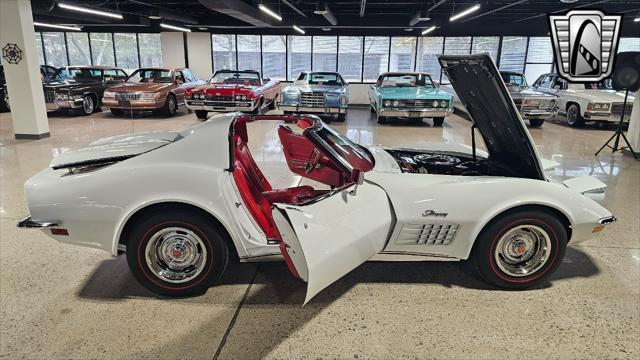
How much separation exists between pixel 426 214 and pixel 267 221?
109cm

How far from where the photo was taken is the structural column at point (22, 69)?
8.48 m

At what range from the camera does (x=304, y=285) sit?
120 inches

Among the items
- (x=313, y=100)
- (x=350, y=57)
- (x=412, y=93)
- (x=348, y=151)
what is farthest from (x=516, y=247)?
(x=350, y=57)

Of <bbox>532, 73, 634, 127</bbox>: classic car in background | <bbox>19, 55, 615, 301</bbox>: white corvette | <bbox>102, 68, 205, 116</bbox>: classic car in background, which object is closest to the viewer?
<bbox>19, 55, 615, 301</bbox>: white corvette

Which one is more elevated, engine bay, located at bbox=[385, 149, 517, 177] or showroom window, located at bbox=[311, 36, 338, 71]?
showroom window, located at bbox=[311, 36, 338, 71]

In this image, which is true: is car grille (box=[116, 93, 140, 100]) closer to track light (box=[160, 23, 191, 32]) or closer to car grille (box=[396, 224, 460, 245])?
track light (box=[160, 23, 191, 32])

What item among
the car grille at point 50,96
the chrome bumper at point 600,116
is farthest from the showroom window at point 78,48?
the chrome bumper at point 600,116

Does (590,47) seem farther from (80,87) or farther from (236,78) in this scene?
(80,87)

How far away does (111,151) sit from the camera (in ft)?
9.72

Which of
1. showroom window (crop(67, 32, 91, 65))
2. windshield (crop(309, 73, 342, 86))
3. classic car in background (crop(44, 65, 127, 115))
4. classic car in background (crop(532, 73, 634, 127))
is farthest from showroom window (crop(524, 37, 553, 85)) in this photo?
showroom window (crop(67, 32, 91, 65))

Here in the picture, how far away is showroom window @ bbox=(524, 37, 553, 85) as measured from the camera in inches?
728

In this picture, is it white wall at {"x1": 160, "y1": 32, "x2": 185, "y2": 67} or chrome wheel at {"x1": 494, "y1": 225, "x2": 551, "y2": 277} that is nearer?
chrome wheel at {"x1": 494, "y1": 225, "x2": 551, "y2": 277}

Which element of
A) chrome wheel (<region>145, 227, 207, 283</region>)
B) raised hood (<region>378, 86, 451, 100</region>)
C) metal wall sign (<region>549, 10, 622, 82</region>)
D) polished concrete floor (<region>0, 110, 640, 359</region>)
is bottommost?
polished concrete floor (<region>0, 110, 640, 359</region>)

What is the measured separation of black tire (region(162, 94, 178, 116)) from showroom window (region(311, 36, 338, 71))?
27.8 feet
